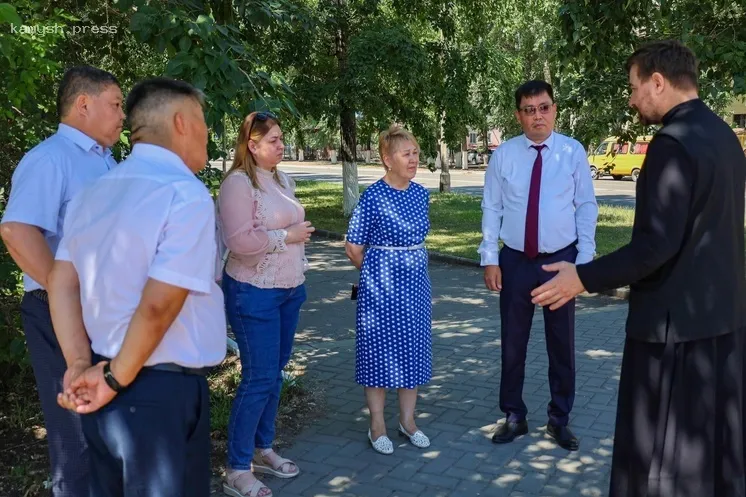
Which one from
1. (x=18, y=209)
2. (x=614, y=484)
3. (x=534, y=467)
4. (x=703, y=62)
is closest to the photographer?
(x=18, y=209)

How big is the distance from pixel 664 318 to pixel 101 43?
20.0ft

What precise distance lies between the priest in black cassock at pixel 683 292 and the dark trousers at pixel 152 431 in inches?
65.9

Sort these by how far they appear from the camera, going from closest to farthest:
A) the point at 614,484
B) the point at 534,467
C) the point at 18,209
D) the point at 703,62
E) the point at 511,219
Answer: the point at 18,209
the point at 614,484
the point at 534,467
the point at 511,219
the point at 703,62

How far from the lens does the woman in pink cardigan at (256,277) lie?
12.6 ft

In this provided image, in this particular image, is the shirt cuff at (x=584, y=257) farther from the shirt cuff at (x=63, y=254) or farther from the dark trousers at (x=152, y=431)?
the shirt cuff at (x=63, y=254)

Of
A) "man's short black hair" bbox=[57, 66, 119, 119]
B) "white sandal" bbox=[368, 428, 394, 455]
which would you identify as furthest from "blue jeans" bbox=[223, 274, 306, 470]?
"man's short black hair" bbox=[57, 66, 119, 119]

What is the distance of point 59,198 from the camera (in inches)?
116

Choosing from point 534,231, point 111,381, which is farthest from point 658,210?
point 111,381

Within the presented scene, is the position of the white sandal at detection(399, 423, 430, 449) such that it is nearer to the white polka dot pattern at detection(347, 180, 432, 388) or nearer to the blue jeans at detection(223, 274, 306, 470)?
the white polka dot pattern at detection(347, 180, 432, 388)

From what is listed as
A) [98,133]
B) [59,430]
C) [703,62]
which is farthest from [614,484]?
[703,62]

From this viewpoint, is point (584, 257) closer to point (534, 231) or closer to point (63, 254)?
point (534, 231)

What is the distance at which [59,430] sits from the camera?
3059 millimetres

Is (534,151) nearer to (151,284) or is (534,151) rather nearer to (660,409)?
(660,409)

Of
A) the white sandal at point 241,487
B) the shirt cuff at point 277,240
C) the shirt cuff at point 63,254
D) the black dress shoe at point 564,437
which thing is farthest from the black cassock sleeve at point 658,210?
the white sandal at point 241,487
